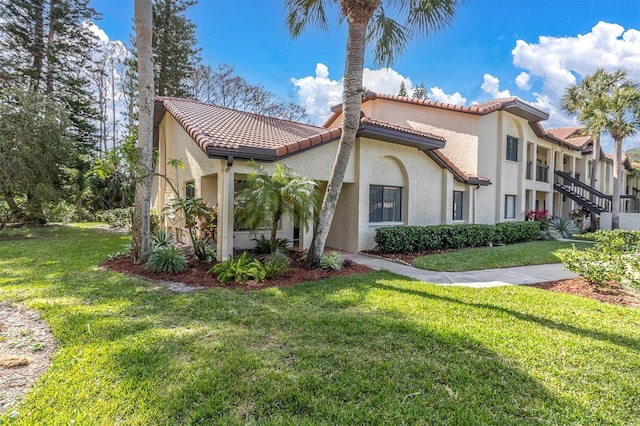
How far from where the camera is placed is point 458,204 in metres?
16.7

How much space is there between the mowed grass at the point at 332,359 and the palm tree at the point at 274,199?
2.40m

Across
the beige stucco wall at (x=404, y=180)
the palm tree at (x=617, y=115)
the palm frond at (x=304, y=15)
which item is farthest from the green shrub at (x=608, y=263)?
the palm tree at (x=617, y=115)

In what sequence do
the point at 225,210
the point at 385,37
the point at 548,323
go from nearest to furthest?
the point at 548,323, the point at 225,210, the point at 385,37

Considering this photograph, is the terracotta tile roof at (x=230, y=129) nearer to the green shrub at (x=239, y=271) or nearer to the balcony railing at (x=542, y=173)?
the green shrub at (x=239, y=271)

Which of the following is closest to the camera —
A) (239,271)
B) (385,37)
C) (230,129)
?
(239,271)

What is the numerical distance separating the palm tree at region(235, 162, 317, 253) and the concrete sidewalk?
3.07 m

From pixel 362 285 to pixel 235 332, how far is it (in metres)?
3.60

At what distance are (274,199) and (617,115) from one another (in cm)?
2401

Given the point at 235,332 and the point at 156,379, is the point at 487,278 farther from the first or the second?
the point at 156,379

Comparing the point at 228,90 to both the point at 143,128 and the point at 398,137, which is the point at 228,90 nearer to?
the point at 398,137

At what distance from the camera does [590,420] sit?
3010 millimetres

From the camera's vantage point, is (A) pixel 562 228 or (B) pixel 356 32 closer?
(B) pixel 356 32

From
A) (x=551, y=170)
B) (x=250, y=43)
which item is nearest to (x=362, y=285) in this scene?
(x=250, y=43)

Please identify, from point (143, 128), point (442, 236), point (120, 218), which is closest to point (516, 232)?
point (442, 236)
